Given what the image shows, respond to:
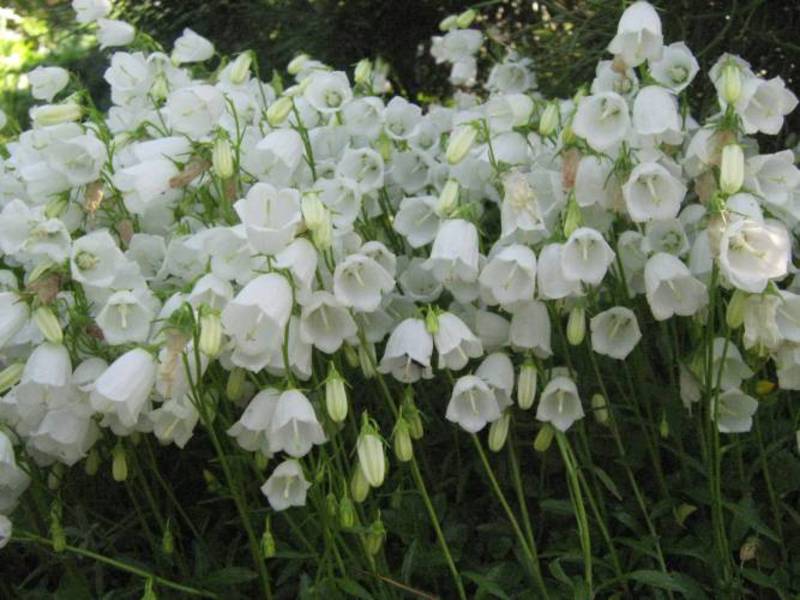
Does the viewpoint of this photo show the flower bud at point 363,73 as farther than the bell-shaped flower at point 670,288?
Yes

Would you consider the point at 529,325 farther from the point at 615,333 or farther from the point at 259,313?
the point at 259,313

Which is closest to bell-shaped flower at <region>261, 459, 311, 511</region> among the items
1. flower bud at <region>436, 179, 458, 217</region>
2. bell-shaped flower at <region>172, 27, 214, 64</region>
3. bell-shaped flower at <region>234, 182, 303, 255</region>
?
bell-shaped flower at <region>234, 182, 303, 255</region>

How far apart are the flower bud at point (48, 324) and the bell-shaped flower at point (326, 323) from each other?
0.40 m

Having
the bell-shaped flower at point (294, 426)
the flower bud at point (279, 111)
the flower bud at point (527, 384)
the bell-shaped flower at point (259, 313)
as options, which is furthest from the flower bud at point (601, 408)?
the flower bud at point (279, 111)

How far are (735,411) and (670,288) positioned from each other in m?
0.32

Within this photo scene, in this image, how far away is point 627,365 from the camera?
2.36 meters

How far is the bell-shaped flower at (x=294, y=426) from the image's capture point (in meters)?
1.83

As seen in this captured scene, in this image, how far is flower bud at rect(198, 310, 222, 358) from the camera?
5.71ft

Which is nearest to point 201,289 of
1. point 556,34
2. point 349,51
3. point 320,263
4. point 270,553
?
point 320,263

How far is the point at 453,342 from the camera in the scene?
1.92m

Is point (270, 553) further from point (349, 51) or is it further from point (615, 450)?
point (349, 51)

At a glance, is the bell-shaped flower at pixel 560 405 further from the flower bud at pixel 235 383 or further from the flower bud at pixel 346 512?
the flower bud at pixel 235 383

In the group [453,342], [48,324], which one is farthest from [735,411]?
[48,324]

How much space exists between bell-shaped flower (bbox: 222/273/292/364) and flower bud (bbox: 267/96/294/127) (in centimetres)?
49
